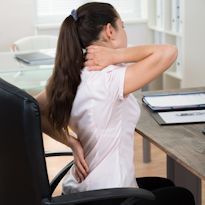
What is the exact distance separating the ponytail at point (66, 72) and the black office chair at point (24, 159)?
0.32m

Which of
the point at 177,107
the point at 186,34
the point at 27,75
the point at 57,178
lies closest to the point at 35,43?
the point at 186,34

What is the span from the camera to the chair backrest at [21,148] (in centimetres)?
121

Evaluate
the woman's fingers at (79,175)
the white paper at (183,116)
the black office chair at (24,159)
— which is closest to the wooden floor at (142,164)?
→ the white paper at (183,116)

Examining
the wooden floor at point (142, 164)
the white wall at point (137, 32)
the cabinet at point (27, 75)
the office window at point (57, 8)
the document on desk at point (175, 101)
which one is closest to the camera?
the document on desk at point (175, 101)

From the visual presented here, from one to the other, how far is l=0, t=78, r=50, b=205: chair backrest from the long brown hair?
32 centimetres

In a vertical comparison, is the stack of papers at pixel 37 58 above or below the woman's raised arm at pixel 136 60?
below

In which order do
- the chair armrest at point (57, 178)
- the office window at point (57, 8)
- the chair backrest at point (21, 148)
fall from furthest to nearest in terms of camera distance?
the office window at point (57, 8) → the chair armrest at point (57, 178) → the chair backrest at point (21, 148)

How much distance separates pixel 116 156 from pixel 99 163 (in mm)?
61

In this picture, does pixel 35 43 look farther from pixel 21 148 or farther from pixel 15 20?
pixel 21 148

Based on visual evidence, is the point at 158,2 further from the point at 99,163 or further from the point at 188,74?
the point at 99,163

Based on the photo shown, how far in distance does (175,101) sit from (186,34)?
202 cm

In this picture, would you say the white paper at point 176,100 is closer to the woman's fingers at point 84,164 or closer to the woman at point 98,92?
the woman at point 98,92

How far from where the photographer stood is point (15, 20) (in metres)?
4.38

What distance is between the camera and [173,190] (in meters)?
1.65
